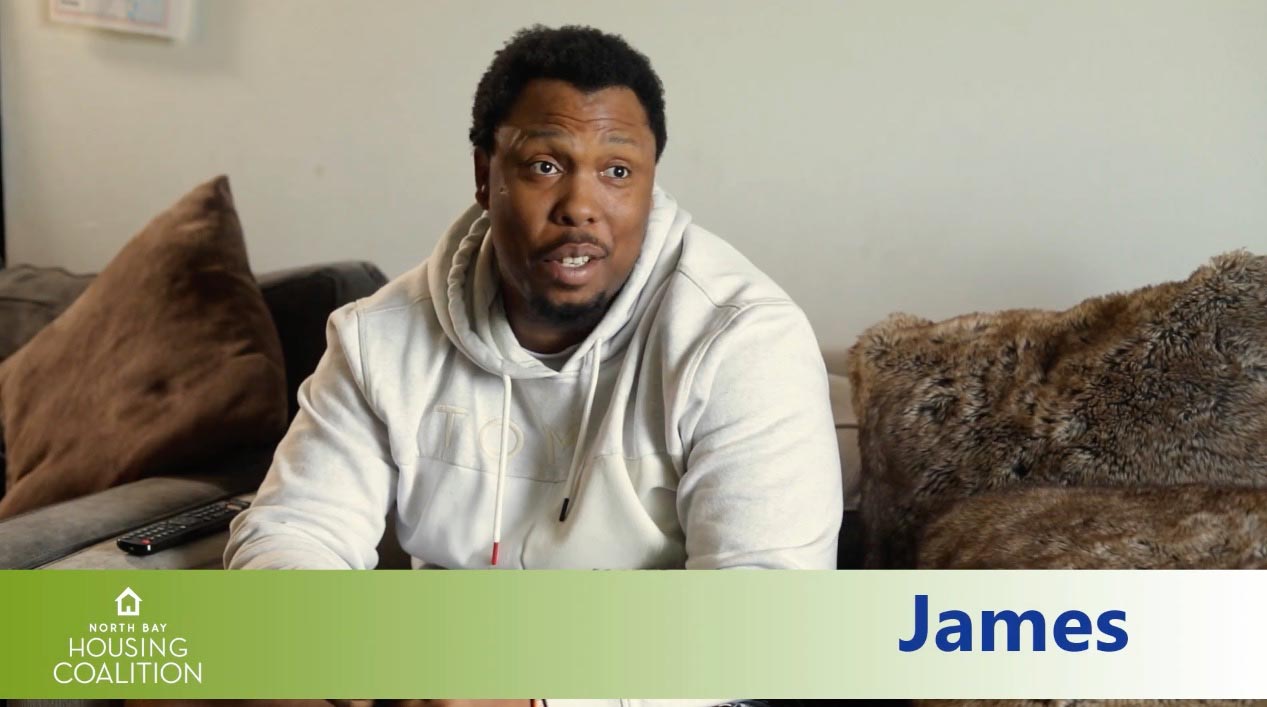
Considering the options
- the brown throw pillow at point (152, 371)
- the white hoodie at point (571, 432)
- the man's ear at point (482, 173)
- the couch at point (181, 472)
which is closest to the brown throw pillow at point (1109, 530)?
the white hoodie at point (571, 432)

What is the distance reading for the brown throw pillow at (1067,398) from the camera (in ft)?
4.14

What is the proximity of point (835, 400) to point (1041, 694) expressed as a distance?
607 mm

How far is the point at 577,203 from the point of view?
1.28m

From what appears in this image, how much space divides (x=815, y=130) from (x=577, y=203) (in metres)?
0.66

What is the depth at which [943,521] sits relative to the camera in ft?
4.39

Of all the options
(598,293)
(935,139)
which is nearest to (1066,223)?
(935,139)

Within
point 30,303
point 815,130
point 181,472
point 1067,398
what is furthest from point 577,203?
point 30,303

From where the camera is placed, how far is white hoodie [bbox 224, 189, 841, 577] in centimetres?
126

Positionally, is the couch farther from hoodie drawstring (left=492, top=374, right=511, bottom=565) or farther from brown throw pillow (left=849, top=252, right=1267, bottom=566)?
brown throw pillow (left=849, top=252, right=1267, bottom=566)

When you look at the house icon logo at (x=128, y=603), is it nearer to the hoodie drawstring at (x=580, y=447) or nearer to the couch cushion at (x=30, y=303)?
the hoodie drawstring at (x=580, y=447)

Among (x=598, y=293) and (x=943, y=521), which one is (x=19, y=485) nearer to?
(x=598, y=293)

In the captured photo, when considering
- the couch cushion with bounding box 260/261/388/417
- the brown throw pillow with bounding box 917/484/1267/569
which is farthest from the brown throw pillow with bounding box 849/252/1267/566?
the couch cushion with bounding box 260/261/388/417

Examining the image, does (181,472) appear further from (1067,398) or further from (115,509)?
(1067,398)

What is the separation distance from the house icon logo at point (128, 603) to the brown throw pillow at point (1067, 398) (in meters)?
0.79
